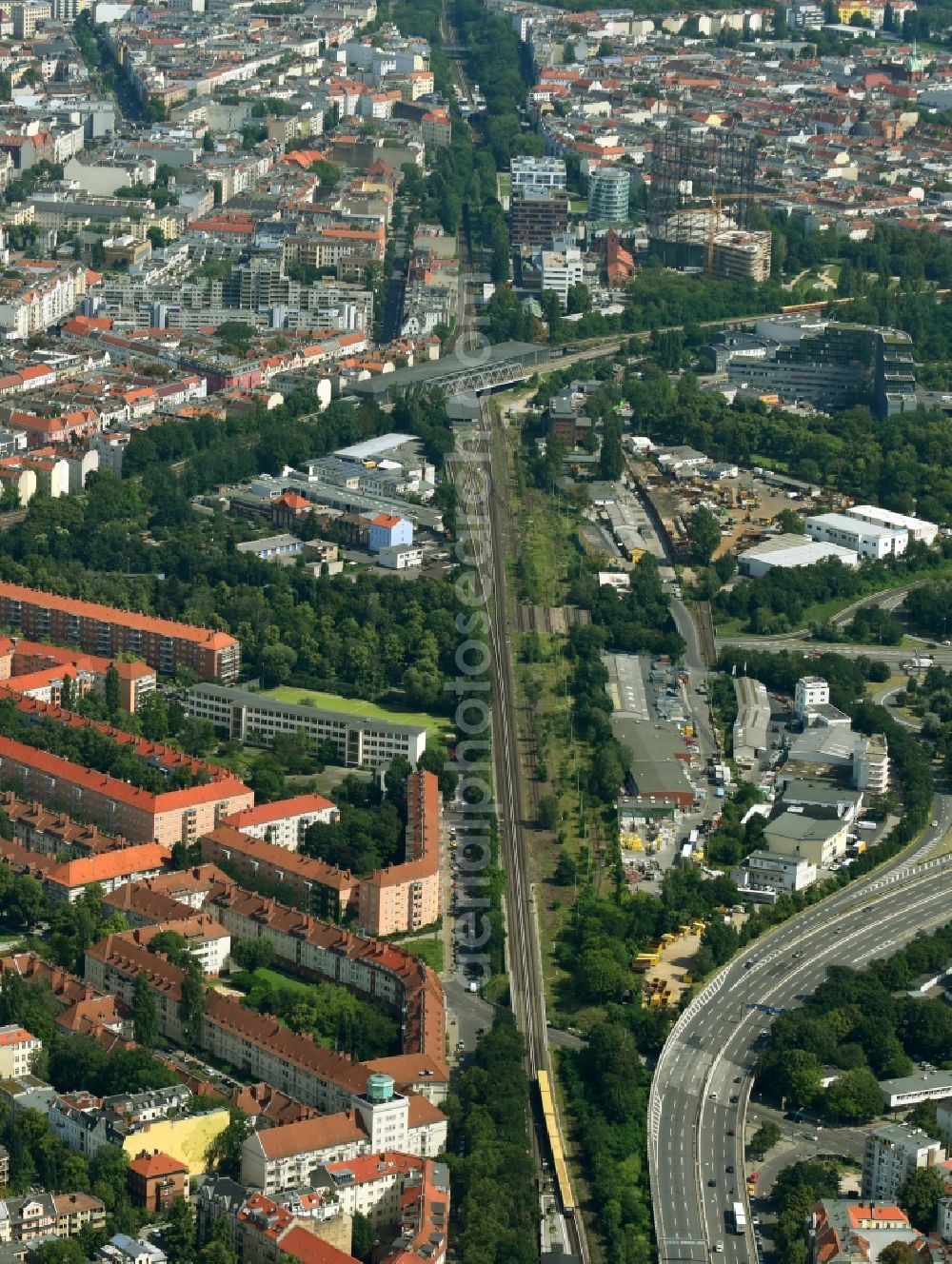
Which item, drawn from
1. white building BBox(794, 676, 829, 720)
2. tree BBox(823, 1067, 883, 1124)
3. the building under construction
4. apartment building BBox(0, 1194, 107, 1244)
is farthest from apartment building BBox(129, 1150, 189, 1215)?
the building under construction

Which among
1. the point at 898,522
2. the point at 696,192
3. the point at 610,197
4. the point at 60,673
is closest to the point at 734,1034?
the point at 60,673

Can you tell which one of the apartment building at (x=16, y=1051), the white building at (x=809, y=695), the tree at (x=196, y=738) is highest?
the apartment building at (x=16, y=1051)

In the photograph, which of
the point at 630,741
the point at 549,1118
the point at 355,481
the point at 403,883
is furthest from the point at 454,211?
the point at 549,1118

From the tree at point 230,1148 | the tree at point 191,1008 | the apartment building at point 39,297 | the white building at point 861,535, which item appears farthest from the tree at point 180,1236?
the apartment building at point 39,297

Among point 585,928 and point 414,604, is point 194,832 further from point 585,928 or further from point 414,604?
point 414,604

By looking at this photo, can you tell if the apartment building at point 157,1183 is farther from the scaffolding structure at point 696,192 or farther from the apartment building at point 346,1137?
the scaffolding structure at point 696,192
